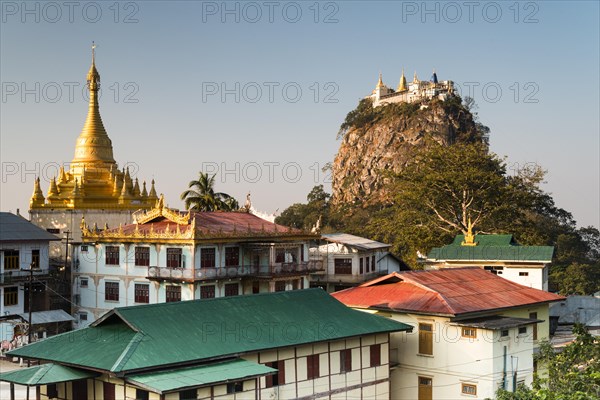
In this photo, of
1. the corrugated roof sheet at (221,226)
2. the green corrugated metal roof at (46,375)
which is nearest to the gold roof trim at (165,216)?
the corrugated roof sheet at (221,226)

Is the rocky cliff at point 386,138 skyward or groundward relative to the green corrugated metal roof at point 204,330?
skyward

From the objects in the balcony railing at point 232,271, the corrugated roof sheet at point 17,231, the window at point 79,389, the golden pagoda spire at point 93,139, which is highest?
the golden pagoda spire at point 93,139

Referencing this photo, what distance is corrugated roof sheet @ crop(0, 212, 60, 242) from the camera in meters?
48.7

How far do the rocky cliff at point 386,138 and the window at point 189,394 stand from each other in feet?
324

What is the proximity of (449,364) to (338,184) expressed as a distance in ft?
349

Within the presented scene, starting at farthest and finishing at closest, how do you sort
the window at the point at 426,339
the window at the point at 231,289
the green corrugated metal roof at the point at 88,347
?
the window at the point at 231,289, the window at the point at 426,339, the green corrugated metal roof at the point at 88,347

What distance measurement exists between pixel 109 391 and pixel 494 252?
3213 cm

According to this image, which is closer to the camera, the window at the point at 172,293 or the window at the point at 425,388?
the window at the point at 425,388

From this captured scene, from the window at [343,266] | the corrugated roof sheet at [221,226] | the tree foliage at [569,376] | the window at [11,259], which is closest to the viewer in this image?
the tree foliage at [569,376]

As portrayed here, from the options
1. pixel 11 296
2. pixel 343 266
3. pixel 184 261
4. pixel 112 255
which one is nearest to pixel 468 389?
pixel 184 261

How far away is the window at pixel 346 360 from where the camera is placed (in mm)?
33000

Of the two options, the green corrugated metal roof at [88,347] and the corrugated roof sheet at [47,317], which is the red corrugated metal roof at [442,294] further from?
the corrugated roof sheet at [47,317]

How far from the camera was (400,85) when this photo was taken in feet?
498

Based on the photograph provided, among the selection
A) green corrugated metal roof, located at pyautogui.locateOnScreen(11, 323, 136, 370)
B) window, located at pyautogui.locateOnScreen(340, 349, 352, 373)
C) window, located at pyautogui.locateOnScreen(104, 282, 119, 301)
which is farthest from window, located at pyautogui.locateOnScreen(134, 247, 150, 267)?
window, located at pyautogui.locateOnScreen(340, 349, 352, 373)
